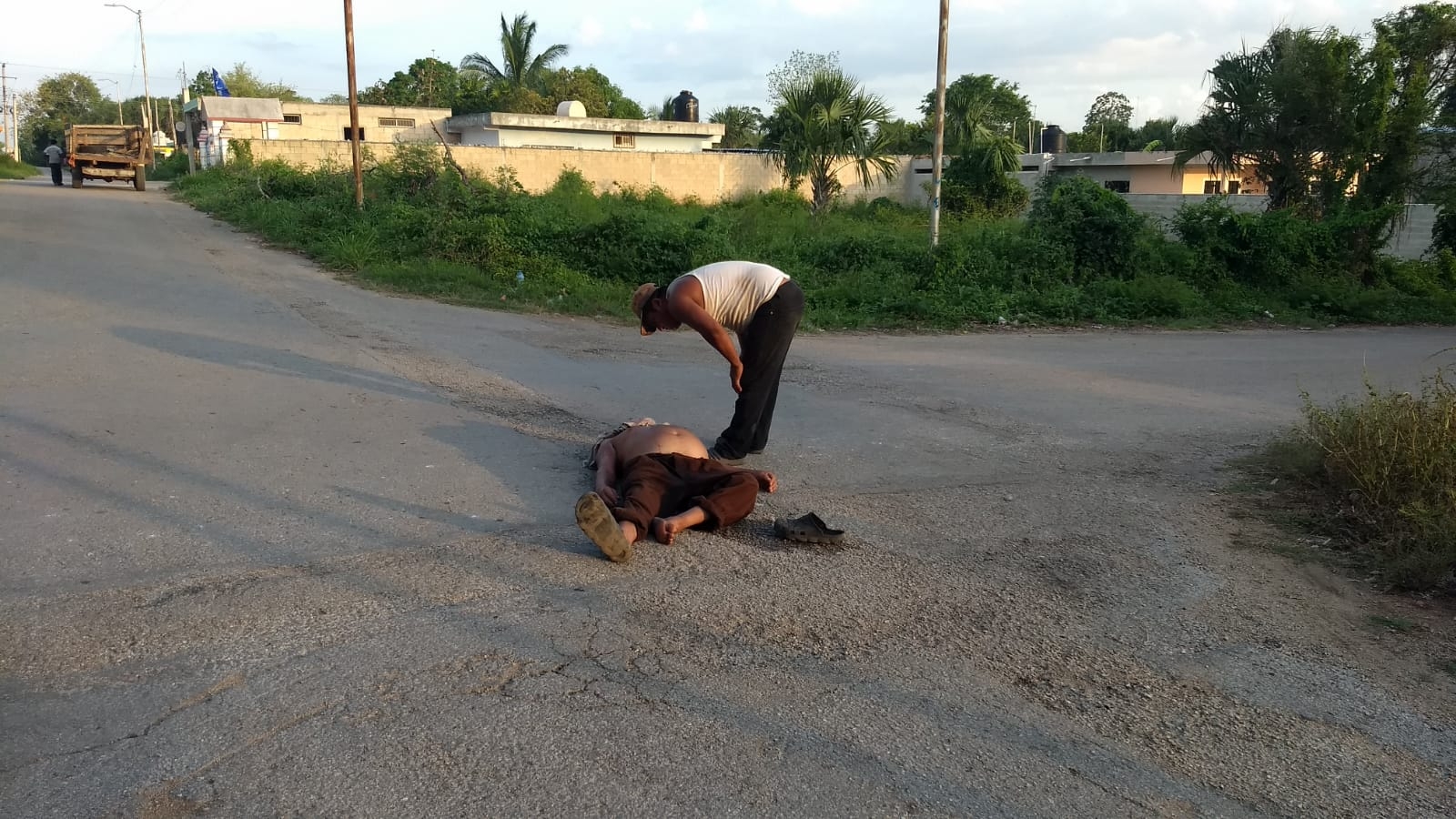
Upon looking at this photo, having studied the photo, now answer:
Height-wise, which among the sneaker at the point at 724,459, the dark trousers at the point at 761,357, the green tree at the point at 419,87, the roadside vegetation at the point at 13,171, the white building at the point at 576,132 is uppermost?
the green tree at the point at 419,87

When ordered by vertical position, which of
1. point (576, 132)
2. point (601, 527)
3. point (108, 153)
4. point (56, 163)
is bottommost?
point (601, 527)

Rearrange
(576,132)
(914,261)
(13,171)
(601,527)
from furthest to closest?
1. (13,171)
2. (576,132)
3. (914,261)
4. (601,527)

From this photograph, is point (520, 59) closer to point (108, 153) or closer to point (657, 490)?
point (108, 153)

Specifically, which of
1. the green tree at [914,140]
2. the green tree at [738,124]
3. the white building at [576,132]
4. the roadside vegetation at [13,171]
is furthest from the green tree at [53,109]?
the green tree at [914,140]

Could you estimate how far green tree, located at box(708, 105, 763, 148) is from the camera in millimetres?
58969

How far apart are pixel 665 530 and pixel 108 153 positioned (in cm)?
3332

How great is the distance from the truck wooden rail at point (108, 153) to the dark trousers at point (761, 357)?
101 ft

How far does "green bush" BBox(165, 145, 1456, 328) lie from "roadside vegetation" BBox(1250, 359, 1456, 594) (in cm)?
733

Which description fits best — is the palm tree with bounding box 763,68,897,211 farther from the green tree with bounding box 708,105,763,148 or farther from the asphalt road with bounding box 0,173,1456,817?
the green tree with bounding box 708,105,763,148

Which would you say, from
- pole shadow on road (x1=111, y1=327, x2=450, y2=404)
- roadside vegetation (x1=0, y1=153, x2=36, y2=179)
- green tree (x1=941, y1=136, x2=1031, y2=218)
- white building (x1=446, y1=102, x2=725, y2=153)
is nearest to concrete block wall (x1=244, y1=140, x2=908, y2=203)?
white building (x1=446, y1=102, x2=725, y2=153)

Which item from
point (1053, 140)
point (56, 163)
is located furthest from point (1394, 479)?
point (56, 163)

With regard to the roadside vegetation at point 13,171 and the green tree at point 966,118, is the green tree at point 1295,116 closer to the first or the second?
the green tree at point 966,118

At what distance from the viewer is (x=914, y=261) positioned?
51.6ft

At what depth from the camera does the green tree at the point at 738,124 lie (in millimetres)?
58969
